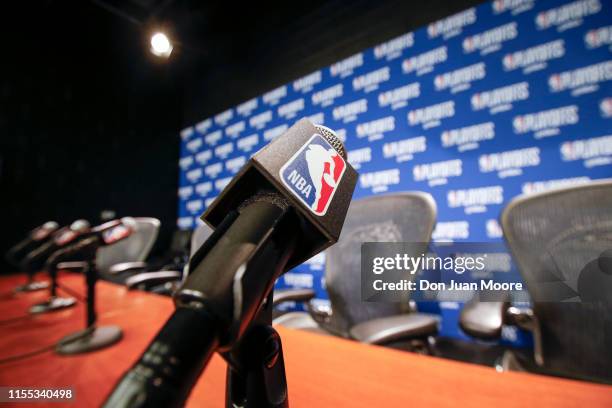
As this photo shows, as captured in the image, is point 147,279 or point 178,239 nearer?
point 147,279

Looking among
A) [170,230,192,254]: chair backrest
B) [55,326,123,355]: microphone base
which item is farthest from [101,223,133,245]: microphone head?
[170,230,192,254]: chair backrest

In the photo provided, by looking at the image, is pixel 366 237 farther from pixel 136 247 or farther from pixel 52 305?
pixel 136 247

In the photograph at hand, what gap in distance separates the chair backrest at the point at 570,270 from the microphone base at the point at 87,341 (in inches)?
38.2

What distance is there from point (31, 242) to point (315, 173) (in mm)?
2771

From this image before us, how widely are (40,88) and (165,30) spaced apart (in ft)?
4.45

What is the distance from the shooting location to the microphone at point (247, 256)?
5.3 inches

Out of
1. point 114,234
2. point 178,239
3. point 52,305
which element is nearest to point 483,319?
point 114,234

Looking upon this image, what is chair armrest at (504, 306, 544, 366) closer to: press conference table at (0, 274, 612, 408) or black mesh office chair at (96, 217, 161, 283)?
press conference table at (0, 274, 612, 408)

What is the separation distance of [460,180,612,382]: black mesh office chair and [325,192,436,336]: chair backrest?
238 millimetres

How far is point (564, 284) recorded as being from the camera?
71 centimetres

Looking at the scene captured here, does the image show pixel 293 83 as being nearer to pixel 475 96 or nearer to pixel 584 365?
pixel 475 96

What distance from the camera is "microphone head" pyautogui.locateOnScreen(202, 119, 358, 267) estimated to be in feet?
0.72

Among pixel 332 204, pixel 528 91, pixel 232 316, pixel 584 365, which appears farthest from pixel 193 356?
pixel 528 91

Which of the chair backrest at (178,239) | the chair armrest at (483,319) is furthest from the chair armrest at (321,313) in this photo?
the chair backrest at (178,239)
